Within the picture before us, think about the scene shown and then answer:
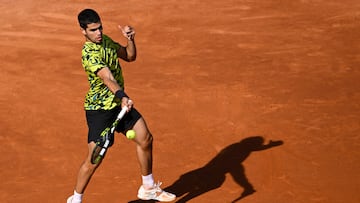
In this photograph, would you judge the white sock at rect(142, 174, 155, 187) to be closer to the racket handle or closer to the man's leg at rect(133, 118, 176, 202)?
the man's leg at rect(133, 118, 176, 202)

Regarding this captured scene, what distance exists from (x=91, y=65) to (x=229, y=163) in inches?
112

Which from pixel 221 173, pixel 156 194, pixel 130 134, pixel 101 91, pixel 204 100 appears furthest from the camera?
pixel 204 100

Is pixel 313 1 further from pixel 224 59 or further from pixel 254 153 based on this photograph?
pixel 254 153

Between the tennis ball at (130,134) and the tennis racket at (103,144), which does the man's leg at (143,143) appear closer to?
the tennis racket at (103,144)

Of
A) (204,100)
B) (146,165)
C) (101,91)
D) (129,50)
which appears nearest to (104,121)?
(101,91)

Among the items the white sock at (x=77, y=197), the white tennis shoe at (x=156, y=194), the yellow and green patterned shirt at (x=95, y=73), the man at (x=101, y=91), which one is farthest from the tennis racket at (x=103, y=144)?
the white tennis shoe at (x=156, y=194)

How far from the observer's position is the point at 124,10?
17031mm

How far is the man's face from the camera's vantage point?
8.41 meters

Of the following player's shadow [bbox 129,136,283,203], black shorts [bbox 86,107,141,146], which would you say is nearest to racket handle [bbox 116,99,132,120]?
A: black shorts [bbox 86,107,141,146]

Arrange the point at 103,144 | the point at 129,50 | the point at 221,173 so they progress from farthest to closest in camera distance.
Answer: the point at 221,173 < the point at 129,50 < the point at 103,144

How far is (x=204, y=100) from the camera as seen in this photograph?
484 inches

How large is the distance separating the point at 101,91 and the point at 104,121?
1.10ft

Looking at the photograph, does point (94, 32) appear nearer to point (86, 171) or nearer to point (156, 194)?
point (86, 171)

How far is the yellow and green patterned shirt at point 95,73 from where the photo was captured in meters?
8.43
